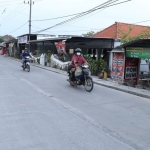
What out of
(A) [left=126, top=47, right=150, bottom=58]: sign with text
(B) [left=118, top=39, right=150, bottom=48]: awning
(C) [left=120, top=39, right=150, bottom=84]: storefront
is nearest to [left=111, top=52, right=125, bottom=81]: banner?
→ (C) [left=120, top=39, right=150, bottom=84]: storefront

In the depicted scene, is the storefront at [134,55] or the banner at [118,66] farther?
the banner at [118,66]

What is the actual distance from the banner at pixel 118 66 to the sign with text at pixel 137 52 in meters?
0.58

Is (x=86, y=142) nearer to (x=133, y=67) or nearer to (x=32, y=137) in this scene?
Answer: (x=32, y=137)

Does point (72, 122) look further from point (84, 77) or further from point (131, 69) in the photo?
point (131, 69)

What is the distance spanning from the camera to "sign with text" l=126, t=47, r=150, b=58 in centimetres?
1048

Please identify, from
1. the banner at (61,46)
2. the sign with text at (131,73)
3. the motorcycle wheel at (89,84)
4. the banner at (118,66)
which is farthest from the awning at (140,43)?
the banner at (61,46)

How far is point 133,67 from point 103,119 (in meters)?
7.34

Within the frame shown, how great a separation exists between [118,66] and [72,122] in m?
7.75

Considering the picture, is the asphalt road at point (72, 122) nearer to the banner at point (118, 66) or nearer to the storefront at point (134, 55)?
the storefront at point (134, 55)

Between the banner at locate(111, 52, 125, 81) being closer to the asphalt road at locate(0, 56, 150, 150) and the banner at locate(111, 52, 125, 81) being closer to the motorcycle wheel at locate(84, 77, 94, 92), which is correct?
the motorcycle wheel at locate(84, 77, 94, 92)

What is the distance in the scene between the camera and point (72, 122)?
5.45 meters

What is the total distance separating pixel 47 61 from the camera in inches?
996

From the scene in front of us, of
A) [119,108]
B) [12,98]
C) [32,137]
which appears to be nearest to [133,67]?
[119,108]

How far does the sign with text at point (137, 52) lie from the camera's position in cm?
1048
